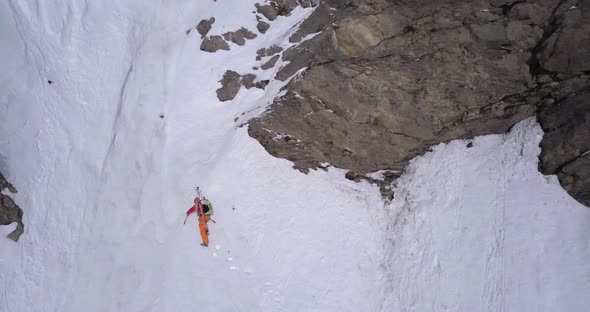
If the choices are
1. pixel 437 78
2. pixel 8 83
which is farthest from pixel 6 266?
pixel 437 78

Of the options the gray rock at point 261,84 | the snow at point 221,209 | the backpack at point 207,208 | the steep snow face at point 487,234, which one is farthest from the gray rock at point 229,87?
the steep snow face at point 487,234

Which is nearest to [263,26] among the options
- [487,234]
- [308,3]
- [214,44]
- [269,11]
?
[269,11]

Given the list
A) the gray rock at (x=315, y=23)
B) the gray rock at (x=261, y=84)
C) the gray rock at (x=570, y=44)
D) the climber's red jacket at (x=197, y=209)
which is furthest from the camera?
the gray rock at (x=261, y=84)

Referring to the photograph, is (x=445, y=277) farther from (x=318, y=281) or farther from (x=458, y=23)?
(x=458, y=23)

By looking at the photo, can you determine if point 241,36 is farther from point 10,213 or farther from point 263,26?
point 10,213

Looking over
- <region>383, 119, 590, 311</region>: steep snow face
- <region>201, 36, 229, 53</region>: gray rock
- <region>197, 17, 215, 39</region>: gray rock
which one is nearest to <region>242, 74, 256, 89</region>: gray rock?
<region>201, 36, 229, 53</region>: gray rock

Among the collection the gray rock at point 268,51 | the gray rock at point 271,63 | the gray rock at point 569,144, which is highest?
the gray rock at point 268,51

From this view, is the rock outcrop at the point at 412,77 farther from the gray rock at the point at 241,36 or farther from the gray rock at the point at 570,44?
the gray rock at the point at 241,36
